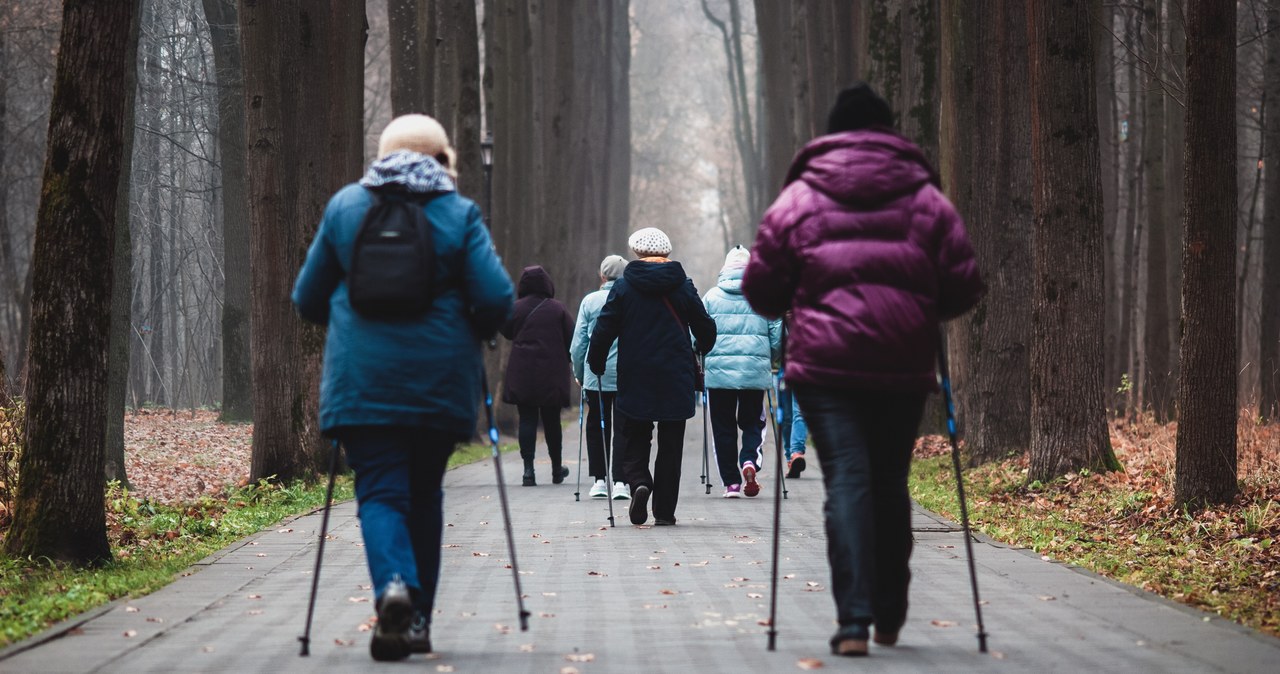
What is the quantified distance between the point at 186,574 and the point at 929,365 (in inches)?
171

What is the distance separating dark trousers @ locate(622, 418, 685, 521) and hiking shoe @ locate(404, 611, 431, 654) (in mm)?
5084

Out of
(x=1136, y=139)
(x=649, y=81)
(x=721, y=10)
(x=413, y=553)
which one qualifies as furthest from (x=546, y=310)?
(x=649, y=81)

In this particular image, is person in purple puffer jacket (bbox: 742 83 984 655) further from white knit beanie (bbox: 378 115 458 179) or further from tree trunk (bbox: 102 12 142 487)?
tree trunk (bbox: 102 12 142 487)

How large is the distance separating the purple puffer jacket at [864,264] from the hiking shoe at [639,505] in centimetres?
517

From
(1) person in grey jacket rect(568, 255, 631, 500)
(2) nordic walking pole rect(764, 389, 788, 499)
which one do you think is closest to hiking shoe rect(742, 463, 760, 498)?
(2) nordic walking pole rect(764, 389, 788, 499)

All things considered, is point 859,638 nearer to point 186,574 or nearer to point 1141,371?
point 186,574

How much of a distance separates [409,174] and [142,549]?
15.7 ft

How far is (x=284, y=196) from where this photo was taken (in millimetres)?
14602

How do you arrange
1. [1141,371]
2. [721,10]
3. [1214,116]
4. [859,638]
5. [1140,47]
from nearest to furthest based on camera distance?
[859,638]
[1214,116]
[1140,47]
[1141,371]
[721,10]

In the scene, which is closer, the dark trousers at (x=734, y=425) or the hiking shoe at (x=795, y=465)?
the dark trousers at (x=734, y=425)

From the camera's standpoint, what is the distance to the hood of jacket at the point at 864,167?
5859 mm

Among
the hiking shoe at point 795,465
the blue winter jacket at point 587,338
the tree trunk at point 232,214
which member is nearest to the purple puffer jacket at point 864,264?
the blue winter jacket at point 587,338

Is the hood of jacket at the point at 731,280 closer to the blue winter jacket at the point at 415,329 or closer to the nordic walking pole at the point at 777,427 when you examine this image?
the nordic walking pole at the point at 777,427

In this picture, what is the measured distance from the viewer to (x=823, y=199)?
5.91m
